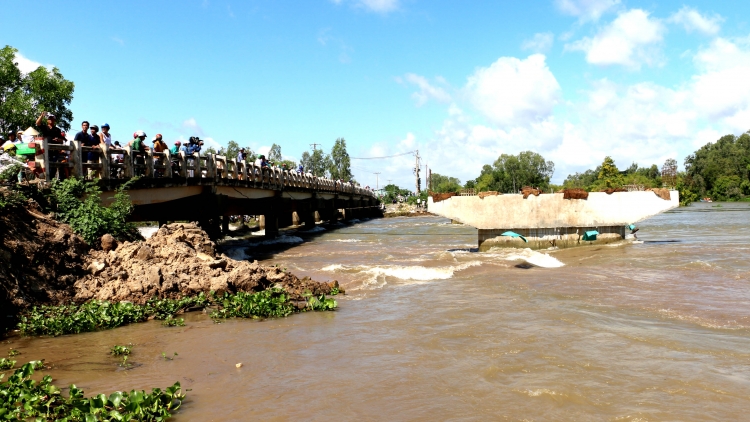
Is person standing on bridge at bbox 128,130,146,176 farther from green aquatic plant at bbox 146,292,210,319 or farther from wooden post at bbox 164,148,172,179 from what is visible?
green aquatic plant at bbox 146,292,210,319

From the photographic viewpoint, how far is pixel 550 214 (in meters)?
17.8

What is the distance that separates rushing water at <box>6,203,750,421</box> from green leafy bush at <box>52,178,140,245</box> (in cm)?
345

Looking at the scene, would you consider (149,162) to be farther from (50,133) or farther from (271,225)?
(271,225)

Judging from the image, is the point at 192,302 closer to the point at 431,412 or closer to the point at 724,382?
the point at 431,412

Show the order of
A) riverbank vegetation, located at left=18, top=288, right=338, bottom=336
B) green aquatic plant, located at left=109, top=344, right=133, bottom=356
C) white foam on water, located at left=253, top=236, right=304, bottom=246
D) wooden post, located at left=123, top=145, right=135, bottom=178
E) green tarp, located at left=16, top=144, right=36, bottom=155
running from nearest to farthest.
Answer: green aquatic plant, located at left=109, top=344, right=133, bottom=356, riverbank vegetation, located at left=18, top=288, right=338, bottom=336, green tarp, located at left=16, top=144, right=36, bottom=155, wooden post, located at left=123, top=145, right=135, bottom=178, white foam on water, located at left=253, top=236, right=304, bottom=246

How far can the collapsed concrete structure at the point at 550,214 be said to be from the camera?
17.6 m

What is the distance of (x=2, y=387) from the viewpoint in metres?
4.98

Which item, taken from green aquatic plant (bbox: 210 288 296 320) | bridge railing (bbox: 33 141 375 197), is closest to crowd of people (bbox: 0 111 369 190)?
bridge railing (bbox: 33 141 375 197)

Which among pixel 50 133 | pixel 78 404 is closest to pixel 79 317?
pixel 78 404

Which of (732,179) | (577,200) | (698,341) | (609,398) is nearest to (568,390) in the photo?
(609,398)

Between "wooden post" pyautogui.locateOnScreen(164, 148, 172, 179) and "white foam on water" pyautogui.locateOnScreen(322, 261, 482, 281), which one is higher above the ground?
"wooden post" pyautogui.locateOnScreen(164, 148, 172, 179)

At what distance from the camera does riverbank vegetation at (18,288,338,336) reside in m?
7.64

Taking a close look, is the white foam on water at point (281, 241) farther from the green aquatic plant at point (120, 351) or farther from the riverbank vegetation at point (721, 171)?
the riverbank vegetation at point (721, 171)

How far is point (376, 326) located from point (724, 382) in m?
4.32
